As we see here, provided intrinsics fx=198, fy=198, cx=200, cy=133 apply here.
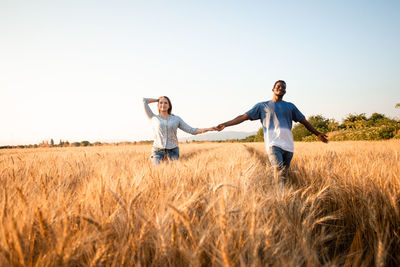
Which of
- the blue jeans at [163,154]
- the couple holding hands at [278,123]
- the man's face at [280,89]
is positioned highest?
the man's face at [280,89]

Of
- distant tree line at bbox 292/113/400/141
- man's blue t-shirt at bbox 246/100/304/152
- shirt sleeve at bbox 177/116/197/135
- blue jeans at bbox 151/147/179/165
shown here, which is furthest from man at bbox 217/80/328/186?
distant tree line at bbox 292/113/400/141

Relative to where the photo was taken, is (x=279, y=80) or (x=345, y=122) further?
(x=345, y=122)

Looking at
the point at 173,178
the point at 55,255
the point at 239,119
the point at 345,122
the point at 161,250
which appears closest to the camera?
the point at 55,255

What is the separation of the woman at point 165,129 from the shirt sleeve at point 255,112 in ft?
4.12

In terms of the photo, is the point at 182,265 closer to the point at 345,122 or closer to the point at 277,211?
the point at 277,211

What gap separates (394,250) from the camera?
132 cm

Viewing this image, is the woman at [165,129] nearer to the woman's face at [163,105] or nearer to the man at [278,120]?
the woman's face at [163,105]

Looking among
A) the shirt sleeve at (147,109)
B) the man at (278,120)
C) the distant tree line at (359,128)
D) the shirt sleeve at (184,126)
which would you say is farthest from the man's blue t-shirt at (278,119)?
the distant tree line at (359,128)

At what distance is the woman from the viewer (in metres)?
4.65

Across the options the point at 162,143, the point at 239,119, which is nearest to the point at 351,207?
the point at 239,119

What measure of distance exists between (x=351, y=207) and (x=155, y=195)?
1.73m

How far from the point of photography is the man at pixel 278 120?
10.5 feet

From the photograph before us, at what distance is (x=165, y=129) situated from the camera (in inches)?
183

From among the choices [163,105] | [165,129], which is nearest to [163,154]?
[165,129]
